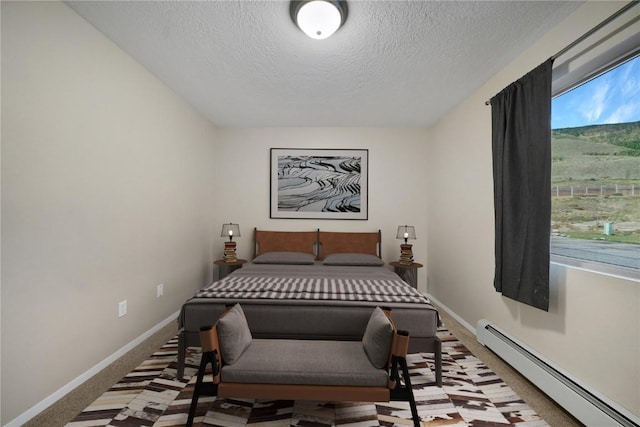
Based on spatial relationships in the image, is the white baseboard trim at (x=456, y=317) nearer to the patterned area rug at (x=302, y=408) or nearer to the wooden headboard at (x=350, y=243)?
the patterned area rug at (x=302, y=408)

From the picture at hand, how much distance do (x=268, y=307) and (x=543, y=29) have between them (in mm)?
2752

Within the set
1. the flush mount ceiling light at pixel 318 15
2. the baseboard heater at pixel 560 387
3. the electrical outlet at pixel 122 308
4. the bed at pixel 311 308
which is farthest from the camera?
the electrical outlet at pixel 122 308

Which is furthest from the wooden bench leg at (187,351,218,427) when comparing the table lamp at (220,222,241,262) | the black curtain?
the table lamp at (220,222,241,262)

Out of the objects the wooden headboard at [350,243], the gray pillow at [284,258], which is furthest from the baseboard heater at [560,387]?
the gray pillow at [284,258]

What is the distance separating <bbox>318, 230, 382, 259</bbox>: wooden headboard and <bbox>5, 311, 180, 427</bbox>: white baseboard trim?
2.22 m

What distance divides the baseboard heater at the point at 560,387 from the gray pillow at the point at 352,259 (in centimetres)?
146

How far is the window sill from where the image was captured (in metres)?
1.55

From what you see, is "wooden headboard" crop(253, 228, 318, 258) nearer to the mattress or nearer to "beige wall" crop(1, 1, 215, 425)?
"beige wall" crop(1, 1, 215, 425)

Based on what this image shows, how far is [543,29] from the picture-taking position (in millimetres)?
1988

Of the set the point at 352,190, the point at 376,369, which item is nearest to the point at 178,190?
the point at 352,190

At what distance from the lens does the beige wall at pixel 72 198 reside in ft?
5.09

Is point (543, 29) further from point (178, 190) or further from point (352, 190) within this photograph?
point (178, 190)

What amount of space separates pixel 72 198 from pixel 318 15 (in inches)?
78.2

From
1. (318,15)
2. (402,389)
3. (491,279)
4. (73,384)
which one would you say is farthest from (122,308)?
(491,279)
